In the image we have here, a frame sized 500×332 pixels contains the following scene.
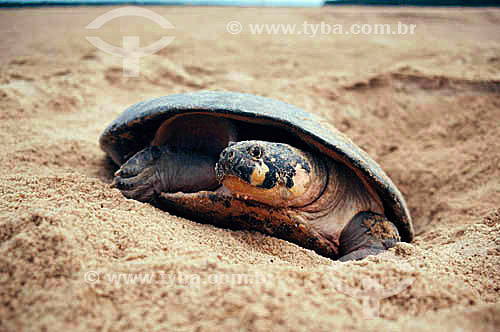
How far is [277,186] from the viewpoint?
1.55 metres

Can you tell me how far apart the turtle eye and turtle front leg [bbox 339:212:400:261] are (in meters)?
0.74

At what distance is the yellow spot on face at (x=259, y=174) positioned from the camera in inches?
58.5

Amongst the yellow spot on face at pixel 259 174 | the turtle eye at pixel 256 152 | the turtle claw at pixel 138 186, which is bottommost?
the turtle claw at pixel 138 186

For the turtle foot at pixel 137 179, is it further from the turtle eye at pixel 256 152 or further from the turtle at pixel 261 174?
the turtle eye at pixel 256 152

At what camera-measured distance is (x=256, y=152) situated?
1524mm

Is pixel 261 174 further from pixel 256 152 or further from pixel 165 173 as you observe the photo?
pixel 165 173

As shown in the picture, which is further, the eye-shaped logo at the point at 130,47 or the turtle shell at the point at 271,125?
the eye-shaped logo at the point at 130,47

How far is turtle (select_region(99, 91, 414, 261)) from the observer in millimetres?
1588

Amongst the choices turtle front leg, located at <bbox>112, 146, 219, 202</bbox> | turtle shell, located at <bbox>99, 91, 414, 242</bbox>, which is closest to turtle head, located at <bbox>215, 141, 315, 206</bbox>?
turtle shell, located at <bbox>99, 91, 414, 242</bbox>

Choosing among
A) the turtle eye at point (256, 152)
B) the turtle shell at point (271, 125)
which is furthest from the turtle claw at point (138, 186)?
the turtle eye at point (256, 152)

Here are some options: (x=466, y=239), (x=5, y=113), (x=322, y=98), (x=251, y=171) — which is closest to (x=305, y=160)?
(x=251, y=171)

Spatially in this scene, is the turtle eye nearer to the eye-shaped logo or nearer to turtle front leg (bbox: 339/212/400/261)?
turtle front leg (bbox: 339/212/400/261)

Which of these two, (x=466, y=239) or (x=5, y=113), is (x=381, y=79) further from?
(x=5, y=113)

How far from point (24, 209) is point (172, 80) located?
112 inches
